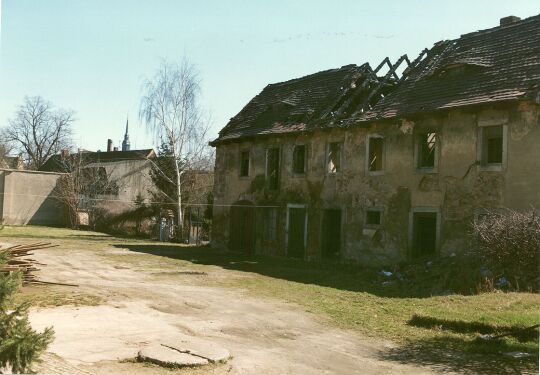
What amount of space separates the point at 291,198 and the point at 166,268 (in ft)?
24.0

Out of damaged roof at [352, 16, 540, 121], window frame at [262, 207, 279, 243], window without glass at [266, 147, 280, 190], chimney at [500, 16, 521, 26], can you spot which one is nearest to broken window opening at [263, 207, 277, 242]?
window frame at [262, 207, 279, 243]

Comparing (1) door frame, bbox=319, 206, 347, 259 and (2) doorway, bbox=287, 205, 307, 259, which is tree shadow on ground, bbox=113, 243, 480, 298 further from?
(1) door frame, bbox=319, 206, 347, 259

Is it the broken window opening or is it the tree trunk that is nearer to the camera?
the broken window opening

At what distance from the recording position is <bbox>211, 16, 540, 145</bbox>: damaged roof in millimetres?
16453

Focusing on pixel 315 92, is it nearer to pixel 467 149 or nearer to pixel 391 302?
pixel 467 149

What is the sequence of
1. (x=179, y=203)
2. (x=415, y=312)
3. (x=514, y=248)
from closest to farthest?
(x=415, y=312) → (x=514, y=248) → (x=179, y=203)

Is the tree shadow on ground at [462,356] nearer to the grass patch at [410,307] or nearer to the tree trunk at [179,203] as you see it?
the grass patch at [410,307]

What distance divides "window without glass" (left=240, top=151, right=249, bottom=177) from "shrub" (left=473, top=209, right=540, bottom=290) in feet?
48.5

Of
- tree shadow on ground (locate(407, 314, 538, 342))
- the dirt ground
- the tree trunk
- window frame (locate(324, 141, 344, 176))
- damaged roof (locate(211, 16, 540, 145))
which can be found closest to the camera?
the dirt ground

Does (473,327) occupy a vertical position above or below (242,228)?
below

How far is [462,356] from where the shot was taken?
24.9ft

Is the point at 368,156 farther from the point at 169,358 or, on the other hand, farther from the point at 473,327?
the point at 169,358

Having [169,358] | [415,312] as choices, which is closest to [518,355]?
[415,312]

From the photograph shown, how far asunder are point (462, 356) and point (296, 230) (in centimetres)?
1492
